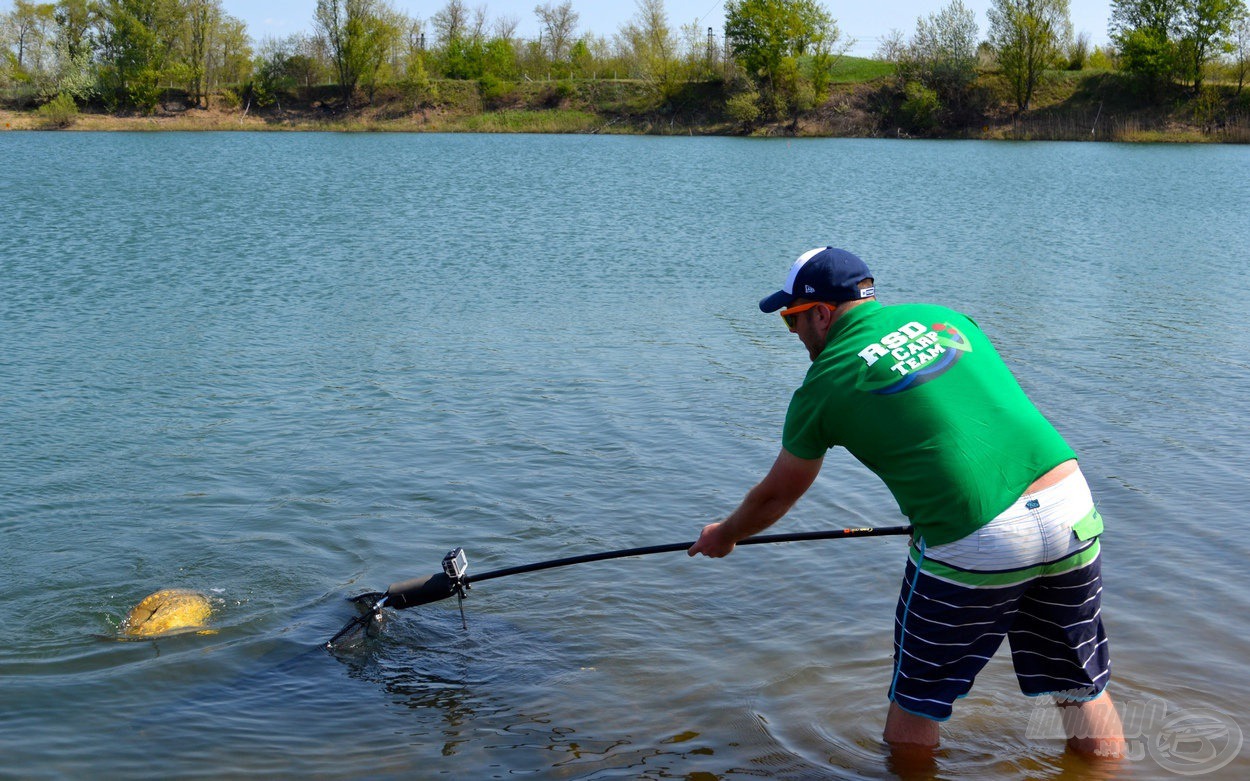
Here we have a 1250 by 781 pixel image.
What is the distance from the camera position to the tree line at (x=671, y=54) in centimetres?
6794

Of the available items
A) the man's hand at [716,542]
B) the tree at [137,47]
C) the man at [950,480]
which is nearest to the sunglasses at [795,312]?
the man at [950,480]

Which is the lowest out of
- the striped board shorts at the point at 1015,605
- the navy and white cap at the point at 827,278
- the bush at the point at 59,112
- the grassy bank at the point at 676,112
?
the striped board shorts at the point at 1015,605

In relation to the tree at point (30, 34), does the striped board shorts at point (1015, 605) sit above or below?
below

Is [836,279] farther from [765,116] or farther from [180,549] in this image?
[765,116]

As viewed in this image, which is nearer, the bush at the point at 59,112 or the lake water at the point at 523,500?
the lake water at the point at 523,500

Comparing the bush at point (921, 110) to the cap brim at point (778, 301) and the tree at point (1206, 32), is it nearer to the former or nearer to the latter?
the tree at point (1206, 32)

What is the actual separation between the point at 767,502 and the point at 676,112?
71.9 m

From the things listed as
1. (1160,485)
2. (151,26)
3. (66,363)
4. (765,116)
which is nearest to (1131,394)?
(1160,485)

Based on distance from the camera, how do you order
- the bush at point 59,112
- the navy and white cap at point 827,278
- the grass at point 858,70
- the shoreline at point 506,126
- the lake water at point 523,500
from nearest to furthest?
the navy and white cap at point 827,278
the lake water at point 523,500
the shoreline at point 506,126
the bush at point 59,112
the grass at point 858,70

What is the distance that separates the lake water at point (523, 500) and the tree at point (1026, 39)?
52532mm

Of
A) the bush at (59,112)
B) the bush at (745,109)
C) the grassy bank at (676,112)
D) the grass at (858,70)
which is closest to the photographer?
the bush at (59,112)

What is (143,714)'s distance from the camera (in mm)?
5020

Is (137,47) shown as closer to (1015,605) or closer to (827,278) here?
(827,278)

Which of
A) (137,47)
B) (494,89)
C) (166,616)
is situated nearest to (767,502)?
(166,616)
